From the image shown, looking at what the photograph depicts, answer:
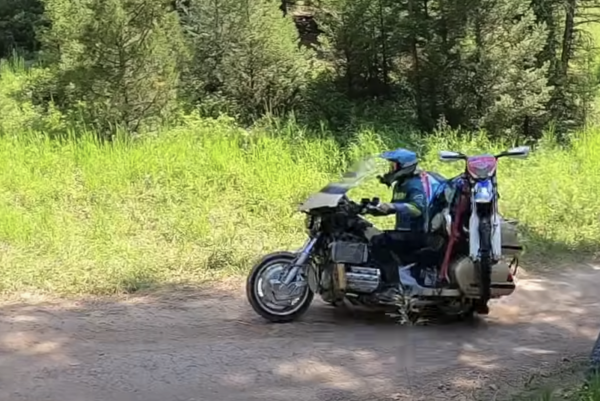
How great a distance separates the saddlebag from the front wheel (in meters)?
0.31

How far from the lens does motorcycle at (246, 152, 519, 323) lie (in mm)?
6262

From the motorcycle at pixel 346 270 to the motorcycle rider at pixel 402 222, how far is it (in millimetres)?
50

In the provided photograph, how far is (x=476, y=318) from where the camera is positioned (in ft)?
21.5

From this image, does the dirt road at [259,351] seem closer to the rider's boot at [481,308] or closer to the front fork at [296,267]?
the rider's boot at [481,308]

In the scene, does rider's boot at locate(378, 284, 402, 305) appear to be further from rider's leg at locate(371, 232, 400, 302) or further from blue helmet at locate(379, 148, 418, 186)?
blue helmet at locate(379, 148, 418, 186)

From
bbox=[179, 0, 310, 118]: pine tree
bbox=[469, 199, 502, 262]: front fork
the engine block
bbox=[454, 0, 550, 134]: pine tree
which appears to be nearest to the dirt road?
the engine block

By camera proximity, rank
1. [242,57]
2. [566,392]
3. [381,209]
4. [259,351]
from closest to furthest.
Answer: [566,392] → [259,351] → [381,209] → [242,57]

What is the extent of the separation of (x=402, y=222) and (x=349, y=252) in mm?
486

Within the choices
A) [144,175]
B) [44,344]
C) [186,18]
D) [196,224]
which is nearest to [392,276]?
[44,344]

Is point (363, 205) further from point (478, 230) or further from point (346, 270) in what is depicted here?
point (478, 230)

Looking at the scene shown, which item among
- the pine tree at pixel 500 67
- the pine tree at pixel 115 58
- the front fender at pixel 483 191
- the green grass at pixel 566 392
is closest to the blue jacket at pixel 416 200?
the front fender at pixel 483 191

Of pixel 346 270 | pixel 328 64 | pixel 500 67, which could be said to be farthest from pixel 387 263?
pixel 328 64

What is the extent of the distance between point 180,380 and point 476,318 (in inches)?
100

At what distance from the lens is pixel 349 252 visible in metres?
6.29
